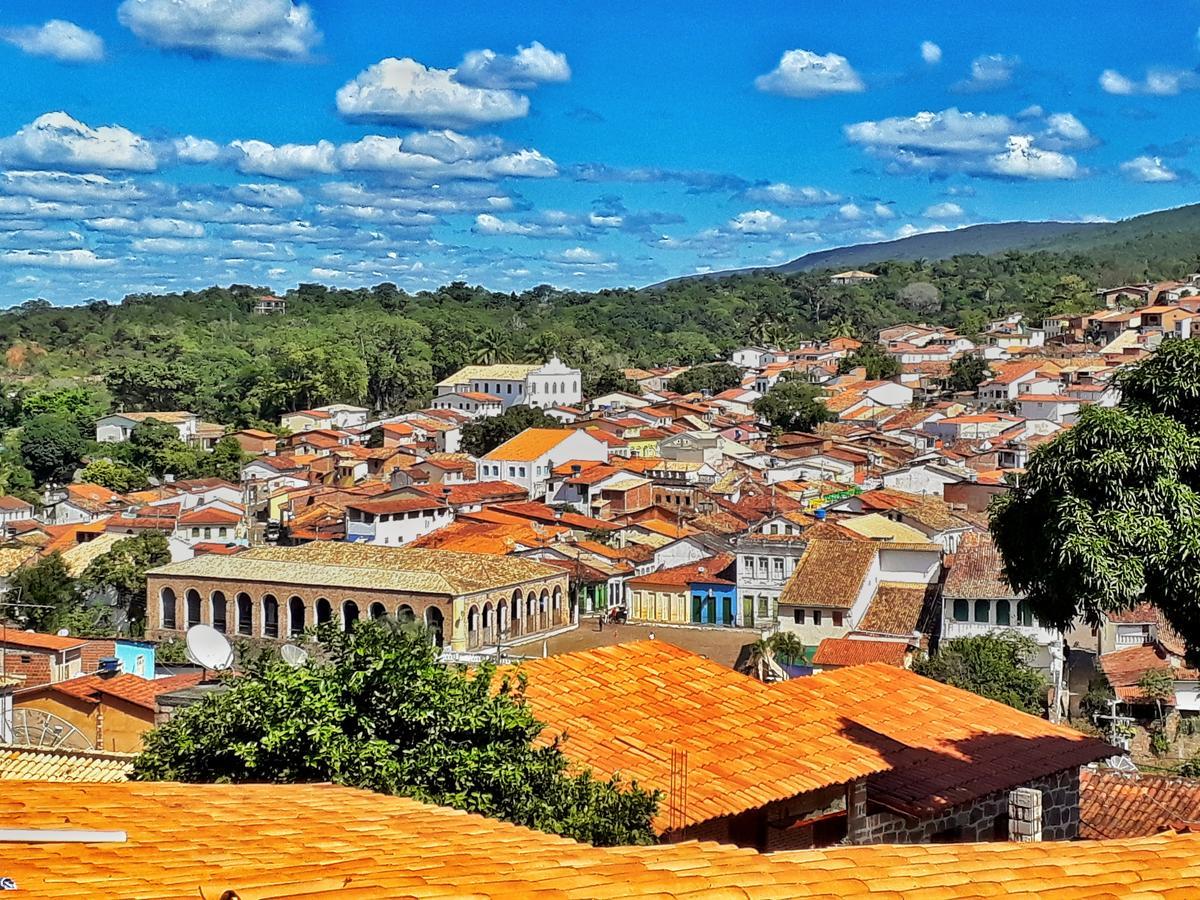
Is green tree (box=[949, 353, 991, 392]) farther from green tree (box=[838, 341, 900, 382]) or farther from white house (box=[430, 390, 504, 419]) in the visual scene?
white house (box=[430, 390, 504, 419])

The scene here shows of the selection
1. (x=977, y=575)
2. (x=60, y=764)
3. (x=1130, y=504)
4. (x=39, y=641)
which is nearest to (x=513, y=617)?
(x=977, y=575)

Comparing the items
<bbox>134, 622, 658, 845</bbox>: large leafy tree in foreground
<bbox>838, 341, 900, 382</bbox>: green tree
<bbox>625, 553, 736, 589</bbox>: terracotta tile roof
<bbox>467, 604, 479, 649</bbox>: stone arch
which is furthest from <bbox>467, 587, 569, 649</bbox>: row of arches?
<bbox>838, 341, 900, 382</bbox>: green tree

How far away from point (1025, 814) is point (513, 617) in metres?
27.9

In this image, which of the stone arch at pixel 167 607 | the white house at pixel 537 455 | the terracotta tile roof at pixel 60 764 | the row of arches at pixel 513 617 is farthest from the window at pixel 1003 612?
the white house at pixel 537 455

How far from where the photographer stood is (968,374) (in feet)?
245

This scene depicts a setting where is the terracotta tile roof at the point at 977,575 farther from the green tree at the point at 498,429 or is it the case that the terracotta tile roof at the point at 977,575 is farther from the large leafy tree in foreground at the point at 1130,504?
the green tree at the point at 498,429

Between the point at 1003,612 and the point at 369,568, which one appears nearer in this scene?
the point at 1003,612

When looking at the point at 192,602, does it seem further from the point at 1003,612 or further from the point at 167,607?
the point at 1003,612

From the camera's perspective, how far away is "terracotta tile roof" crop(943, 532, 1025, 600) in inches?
1101

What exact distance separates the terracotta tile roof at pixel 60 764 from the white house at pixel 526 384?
67.3 meters

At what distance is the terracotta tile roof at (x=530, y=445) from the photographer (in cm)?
5575

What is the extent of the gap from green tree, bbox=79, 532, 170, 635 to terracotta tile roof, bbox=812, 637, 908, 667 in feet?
69.3

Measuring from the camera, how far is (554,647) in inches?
1395

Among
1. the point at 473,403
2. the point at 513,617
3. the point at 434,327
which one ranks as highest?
the point at 434,327
